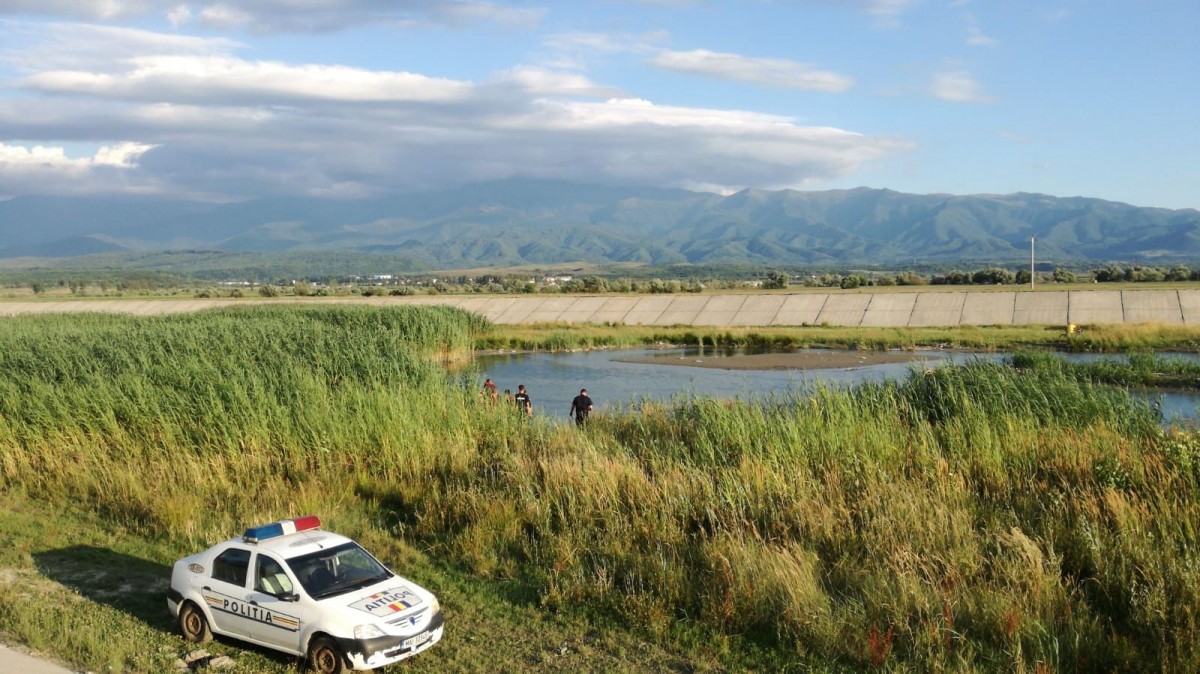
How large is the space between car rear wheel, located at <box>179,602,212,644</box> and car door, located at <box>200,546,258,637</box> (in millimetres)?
189

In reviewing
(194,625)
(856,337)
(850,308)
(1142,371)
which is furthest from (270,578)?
(850,308)

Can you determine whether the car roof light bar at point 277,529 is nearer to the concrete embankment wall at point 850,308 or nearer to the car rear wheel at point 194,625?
the car rear wheel at point 194,625

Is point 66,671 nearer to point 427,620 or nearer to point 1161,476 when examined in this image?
point 427,620

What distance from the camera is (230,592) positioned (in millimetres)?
10875

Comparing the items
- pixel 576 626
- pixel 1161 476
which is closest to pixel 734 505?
pixel 576 626

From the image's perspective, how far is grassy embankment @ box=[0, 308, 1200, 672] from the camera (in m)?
10.6

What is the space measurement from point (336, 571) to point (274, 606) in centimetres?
73

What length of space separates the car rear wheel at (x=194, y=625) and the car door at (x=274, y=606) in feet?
2.37

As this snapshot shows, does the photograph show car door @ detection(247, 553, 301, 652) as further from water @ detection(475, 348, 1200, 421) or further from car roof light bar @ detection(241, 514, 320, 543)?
water @ detection(475, 348, 1200, 421)

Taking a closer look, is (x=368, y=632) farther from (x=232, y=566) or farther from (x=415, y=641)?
(x=232, y=566)

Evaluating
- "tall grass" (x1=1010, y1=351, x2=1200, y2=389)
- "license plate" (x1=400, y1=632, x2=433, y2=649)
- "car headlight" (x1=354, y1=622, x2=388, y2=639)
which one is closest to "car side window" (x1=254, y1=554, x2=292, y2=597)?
"car headlight" (x1=354, y1=622, x2=388, y2=639)

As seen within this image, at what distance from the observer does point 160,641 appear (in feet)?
36.4

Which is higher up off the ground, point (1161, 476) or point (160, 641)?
point (1161, 476)

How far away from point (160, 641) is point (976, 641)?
8.82 m
